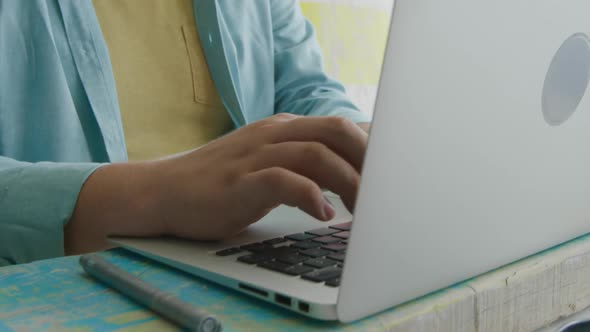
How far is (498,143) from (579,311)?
0.18m

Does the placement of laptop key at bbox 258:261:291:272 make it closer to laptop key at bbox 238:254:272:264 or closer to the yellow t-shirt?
laptop key at bbox 238:254:272:264

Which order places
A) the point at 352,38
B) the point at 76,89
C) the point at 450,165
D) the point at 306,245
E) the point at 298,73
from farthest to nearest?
the point at 352,38, the point at 298,73, the point at 76,89, the point at 306,245, the point at 450,165

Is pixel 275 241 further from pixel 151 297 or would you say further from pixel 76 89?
pixel 76 89

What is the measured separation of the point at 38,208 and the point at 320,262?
0.26m

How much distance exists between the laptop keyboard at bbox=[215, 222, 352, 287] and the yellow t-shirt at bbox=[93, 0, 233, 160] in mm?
479

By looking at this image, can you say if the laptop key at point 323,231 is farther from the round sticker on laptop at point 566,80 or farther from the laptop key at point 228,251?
the round sticker on laptop at point 566,80

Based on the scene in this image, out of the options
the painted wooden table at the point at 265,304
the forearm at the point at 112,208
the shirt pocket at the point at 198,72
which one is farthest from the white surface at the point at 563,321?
the shirt pocket at the point at 198,72

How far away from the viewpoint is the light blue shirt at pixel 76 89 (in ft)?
1.39

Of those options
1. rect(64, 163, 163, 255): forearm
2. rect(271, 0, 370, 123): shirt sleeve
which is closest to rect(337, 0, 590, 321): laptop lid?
rect(64, 163, 163, 255): forearm

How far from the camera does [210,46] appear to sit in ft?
2.79

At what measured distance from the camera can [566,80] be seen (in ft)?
0.98

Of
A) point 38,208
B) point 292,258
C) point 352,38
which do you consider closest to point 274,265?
point 292,258

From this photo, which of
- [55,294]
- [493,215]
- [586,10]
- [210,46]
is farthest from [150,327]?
[210,46]

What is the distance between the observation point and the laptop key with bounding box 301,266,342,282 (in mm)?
270
